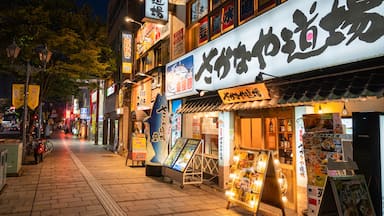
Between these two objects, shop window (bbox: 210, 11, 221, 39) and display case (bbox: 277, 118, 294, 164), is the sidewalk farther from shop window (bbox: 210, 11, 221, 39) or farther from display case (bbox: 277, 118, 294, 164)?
shop window (bbox: 210, 11, 221, 39)

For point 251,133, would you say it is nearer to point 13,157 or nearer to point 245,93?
point 245,93

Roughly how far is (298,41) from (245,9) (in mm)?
3181

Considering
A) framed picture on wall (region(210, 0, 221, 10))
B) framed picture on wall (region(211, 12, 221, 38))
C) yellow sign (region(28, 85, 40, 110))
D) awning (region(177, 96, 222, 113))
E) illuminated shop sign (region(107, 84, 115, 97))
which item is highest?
framed picture on wall (region(210, 0, 221, 10))

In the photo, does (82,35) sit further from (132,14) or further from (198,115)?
(198,115)

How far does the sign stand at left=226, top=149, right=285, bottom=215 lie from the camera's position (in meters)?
6.57

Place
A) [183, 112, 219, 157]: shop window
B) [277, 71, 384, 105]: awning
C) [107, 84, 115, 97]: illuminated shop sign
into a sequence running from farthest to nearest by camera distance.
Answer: [107, 84, 115, 97]: illuminated shop sign → [183, 112, 219, 157]: shop window → [277, 71, 384, 105]: awning

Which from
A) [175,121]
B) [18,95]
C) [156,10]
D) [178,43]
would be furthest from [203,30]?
[18,95]

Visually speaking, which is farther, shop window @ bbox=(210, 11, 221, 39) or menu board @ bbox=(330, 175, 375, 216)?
shop window @ bbox=(210, 11, 221, 39)

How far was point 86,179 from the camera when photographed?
37.6 feet

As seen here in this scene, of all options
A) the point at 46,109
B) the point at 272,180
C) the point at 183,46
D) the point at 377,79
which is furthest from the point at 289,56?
the point at 46,109

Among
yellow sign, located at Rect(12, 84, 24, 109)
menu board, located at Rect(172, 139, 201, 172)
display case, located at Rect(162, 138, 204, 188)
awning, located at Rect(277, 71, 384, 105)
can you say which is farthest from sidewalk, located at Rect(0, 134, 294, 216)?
yellow sign, located at Rect(12, 84, 24, 109)

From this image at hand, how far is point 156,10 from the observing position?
519 inches

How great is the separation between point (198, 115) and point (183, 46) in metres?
3.21

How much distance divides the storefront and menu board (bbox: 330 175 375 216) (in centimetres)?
143
